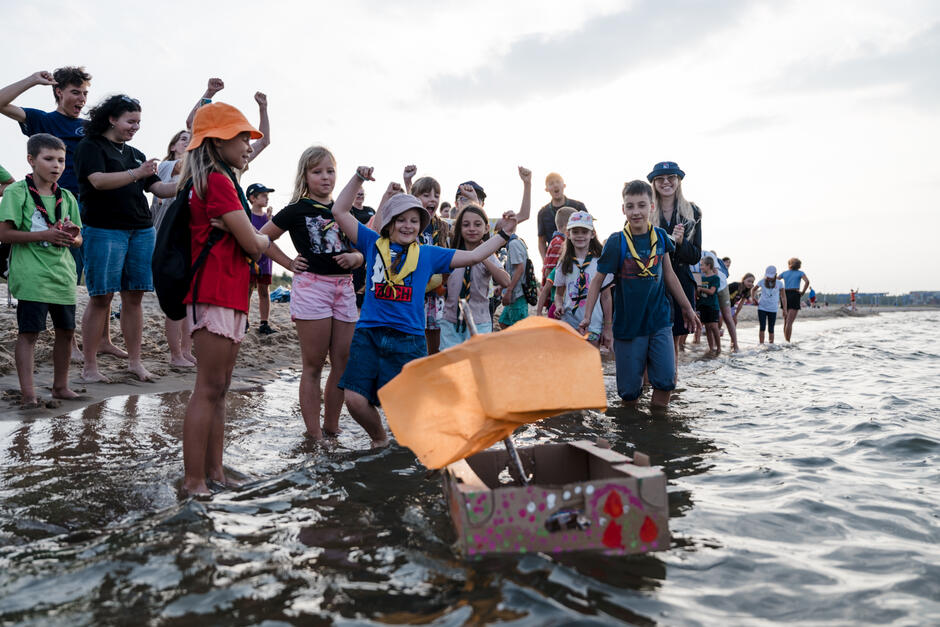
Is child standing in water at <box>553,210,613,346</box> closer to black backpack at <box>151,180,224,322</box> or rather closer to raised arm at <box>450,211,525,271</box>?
raised arm at <box>450,211,525,271</box>

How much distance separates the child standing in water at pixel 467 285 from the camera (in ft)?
19.2

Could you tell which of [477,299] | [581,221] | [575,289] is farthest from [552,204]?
[477,299]

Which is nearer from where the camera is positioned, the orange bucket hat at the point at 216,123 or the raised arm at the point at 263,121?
the orange bucket hat at the point at 216,123

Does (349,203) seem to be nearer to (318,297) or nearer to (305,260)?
(305,260)

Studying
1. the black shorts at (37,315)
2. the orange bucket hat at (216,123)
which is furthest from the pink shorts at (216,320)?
the black shorts at (37,315)

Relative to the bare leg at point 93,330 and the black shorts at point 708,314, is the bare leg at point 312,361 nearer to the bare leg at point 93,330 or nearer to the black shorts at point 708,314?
the bare leg at point 93,330

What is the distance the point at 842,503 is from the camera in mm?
3551

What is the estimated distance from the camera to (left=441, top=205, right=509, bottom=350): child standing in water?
5.84 metres

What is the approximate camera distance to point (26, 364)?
5.26 meters

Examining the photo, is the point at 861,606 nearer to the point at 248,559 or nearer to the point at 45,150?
the point at 248,559

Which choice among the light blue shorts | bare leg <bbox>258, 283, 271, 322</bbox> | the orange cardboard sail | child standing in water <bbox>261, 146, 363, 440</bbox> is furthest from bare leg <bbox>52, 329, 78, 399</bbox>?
bare leg <bbox>258, 283, 271, 322</bbox>

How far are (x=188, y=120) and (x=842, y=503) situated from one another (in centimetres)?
589

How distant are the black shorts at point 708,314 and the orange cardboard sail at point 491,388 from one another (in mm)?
10553

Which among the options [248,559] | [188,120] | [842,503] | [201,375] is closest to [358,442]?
[201,375]
